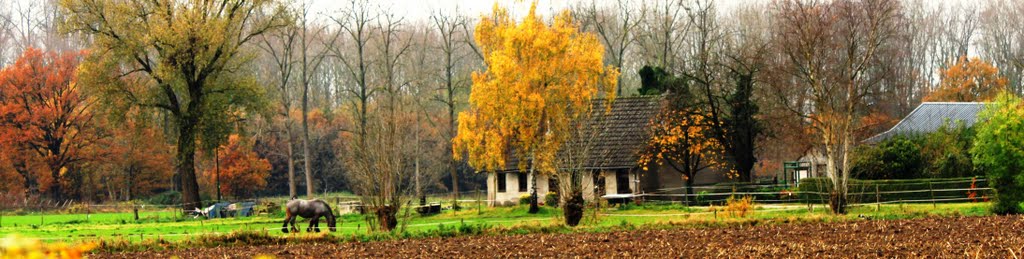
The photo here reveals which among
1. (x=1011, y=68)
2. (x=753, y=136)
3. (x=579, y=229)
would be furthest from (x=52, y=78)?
(x=1011, y=68)

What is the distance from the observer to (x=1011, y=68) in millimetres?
86812

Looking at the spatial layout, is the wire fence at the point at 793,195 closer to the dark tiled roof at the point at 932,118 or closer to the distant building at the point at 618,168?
the distant building at the point at 618,168

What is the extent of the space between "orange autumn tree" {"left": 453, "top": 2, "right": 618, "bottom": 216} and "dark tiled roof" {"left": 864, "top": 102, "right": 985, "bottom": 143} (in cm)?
1346

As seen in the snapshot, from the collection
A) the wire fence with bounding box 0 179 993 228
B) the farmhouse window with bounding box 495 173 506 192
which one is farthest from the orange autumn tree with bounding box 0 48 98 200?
the farmhouse window with bounding box 495 173 506 192

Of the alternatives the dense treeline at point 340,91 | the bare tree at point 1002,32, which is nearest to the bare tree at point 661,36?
the dense treeline at point 340,91

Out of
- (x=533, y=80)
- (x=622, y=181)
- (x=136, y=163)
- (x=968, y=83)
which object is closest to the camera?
(x=533, y=80)

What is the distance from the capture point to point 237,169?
65.3 m

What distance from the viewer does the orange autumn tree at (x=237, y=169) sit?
65.2 metres

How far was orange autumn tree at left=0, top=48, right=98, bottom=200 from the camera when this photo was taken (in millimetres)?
61156

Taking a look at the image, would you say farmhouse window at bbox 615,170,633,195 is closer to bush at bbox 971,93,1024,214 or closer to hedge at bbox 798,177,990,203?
hedge at bbox 798,177,990,203

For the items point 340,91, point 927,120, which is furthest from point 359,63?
point 927,120

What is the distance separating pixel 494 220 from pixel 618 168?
1088 cm

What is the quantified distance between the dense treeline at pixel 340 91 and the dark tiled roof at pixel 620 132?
1744 mm

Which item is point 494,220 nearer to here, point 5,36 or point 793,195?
point 793,195
